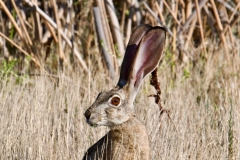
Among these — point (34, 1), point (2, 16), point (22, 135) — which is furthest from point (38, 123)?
point (2, 16)

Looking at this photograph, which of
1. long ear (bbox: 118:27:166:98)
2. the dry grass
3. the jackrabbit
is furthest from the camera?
the dry grass

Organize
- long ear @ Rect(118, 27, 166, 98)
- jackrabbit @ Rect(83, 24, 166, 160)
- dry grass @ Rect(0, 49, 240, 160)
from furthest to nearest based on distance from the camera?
dry grass @ Rect(0, 49, 240, 160), long ear @ Rect(118, 27, 166, 98), jackrabbit @ Rect(83, 24, 166, 160)

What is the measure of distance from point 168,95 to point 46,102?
124cm

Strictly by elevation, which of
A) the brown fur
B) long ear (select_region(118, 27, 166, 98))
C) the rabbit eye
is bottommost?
the brown fur

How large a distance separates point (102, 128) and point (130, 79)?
1.07 meters

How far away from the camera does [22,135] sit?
4.25 metres

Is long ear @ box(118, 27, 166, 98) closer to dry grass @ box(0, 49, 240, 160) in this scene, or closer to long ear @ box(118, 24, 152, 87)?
long ear @ box(118, 24, 152, 87)

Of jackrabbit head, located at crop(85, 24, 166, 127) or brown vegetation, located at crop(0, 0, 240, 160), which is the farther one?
brown vegetation, located at crop(0, 0, 240, 160)

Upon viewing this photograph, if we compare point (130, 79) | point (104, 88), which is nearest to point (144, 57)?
point (130, 79)

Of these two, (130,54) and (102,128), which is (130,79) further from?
(102,128)

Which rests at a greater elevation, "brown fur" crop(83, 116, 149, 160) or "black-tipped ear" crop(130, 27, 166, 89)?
"black-tipped ear" crop(130, 27, 166, 89)

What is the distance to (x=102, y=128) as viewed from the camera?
4.52 meters

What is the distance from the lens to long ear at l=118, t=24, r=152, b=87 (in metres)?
3.58

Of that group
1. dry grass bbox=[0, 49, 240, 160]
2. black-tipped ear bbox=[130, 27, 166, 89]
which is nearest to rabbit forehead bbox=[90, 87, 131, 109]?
black-tipped ear bbox=[130, 27, 166, 89]
